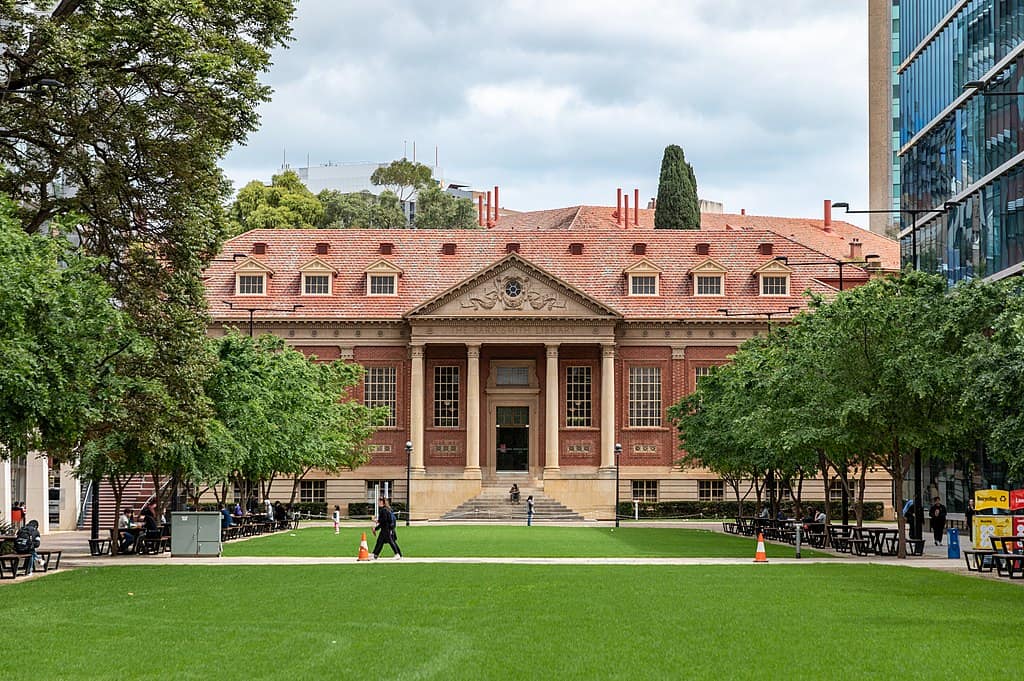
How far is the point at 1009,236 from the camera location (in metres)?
49.0

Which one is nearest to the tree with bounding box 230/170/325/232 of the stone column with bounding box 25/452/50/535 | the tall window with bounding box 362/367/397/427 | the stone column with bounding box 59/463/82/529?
the tall window with bounding box 362/367/397/427

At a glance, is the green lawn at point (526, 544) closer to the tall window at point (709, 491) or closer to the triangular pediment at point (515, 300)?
the triangular pediment at point (515, 300)

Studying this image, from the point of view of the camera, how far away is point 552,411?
8019cm

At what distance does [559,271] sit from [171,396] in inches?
1960

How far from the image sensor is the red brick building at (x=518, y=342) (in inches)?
3120

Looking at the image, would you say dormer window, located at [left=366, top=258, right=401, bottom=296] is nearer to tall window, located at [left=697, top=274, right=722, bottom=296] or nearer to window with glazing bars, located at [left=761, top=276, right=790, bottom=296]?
tall window, located at [left=697, top=274, right=722, bottom=296]

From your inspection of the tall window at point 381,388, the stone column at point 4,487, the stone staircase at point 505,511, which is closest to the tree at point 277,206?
the tall window at point 381,388

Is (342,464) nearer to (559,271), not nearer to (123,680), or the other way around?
(559,271)

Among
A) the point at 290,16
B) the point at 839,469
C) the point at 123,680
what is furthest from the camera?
the point at 839,469

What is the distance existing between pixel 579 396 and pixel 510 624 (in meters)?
60.9

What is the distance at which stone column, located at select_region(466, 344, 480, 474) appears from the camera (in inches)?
3127

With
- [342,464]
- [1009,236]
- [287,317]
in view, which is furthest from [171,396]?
[287,317]

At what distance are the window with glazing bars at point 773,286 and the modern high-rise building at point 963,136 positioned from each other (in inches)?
617

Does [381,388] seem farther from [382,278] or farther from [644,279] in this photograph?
[644,279]
